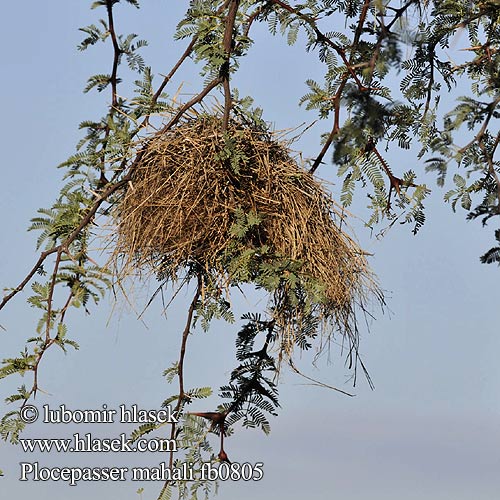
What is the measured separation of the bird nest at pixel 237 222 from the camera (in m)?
2.63

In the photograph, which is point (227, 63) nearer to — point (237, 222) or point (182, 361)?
point (237, 222)

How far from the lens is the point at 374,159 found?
2930 millimetres

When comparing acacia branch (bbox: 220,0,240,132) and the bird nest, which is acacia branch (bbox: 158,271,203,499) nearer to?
the bird nest

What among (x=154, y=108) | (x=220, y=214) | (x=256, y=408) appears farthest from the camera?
(x=256, y=408)

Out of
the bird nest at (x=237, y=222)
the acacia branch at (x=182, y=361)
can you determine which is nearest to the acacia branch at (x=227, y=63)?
the bird nest at (x=237, y=222)

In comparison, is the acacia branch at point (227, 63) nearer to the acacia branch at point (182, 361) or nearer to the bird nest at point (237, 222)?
the bird nest at point (237, 222)

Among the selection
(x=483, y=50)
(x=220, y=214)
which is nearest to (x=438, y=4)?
(x=483, y=50)

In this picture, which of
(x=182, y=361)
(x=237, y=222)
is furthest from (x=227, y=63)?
(x=182, y=361)

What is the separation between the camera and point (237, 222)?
8.52ft

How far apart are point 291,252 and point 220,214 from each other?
230 mm

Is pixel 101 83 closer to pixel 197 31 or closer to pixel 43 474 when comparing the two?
pixel 197 31

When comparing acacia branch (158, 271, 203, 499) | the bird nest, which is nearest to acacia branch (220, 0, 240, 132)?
the bird nest

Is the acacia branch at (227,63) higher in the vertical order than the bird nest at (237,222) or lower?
higher

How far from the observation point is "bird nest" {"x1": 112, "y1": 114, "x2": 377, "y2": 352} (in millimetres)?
2635
